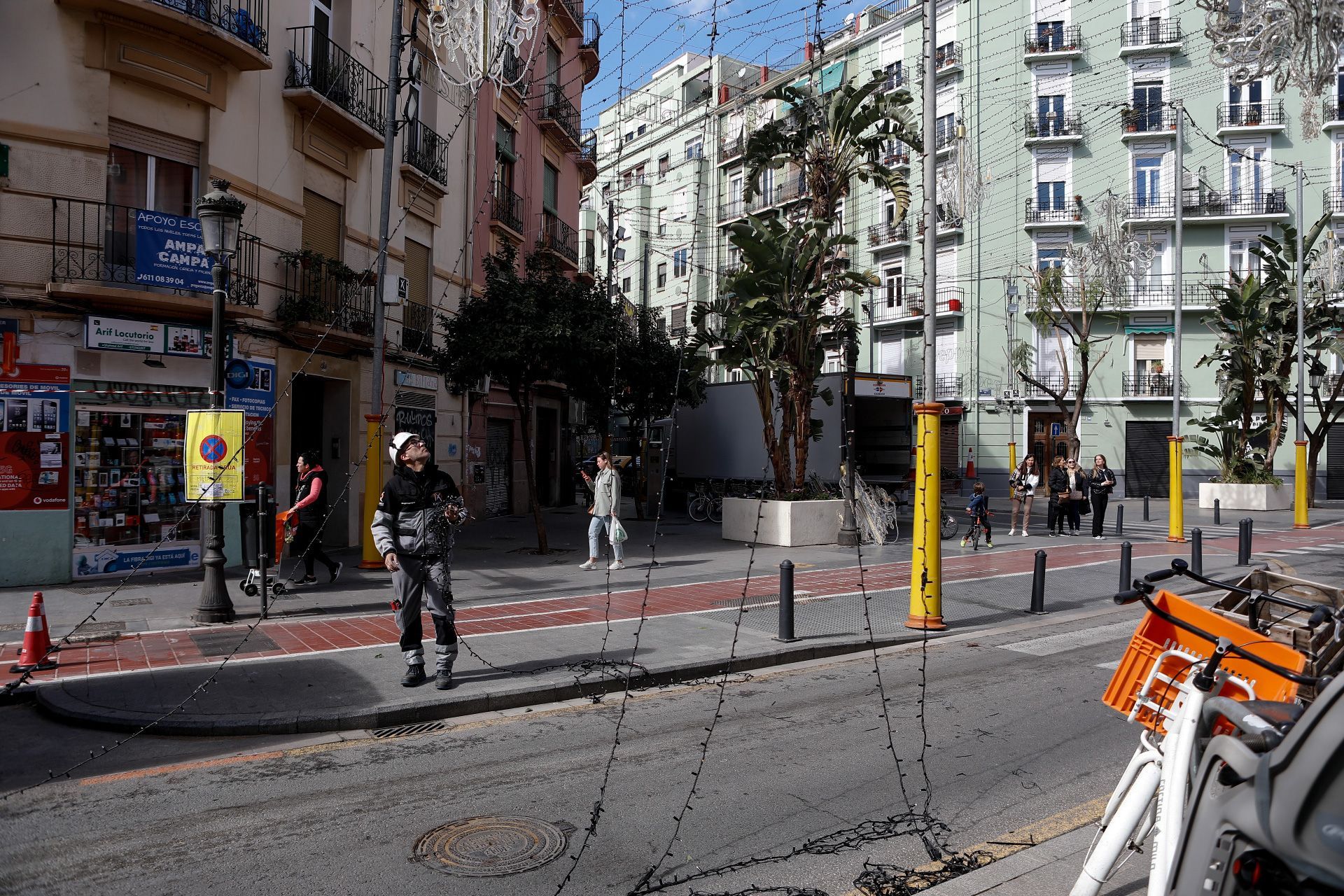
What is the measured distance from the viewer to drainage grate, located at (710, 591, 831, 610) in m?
11.2

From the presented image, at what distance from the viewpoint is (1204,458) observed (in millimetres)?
36594

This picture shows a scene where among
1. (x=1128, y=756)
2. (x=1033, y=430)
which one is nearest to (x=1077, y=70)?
(x=1033, y=430)

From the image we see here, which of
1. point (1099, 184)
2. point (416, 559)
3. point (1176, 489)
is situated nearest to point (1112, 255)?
point (1099, 184)

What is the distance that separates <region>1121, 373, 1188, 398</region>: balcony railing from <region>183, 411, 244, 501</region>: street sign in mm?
36106

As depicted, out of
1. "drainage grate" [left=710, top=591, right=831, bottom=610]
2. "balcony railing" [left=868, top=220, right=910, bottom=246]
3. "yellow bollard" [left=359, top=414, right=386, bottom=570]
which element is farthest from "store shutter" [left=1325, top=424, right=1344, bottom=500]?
"yellow bollard" [left=359, top=414, right=386, bottom=570]

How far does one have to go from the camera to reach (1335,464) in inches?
1400

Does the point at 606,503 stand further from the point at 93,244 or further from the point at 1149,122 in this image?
the point at 1149,122

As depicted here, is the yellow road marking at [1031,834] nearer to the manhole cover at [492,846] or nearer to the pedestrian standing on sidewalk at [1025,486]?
the manhole cover at [492,846]

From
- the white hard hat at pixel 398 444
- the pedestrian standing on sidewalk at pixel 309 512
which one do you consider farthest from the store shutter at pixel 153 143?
the white hard hat at pixel 398 444

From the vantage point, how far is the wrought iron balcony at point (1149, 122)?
121 ft

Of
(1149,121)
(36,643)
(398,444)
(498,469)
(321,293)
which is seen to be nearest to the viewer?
(398,444)

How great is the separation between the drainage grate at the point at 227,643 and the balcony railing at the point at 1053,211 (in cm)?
Answer: 3603

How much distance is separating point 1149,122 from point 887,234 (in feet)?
36.6

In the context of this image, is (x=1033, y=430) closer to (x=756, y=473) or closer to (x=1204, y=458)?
(x=1204, y=458)
